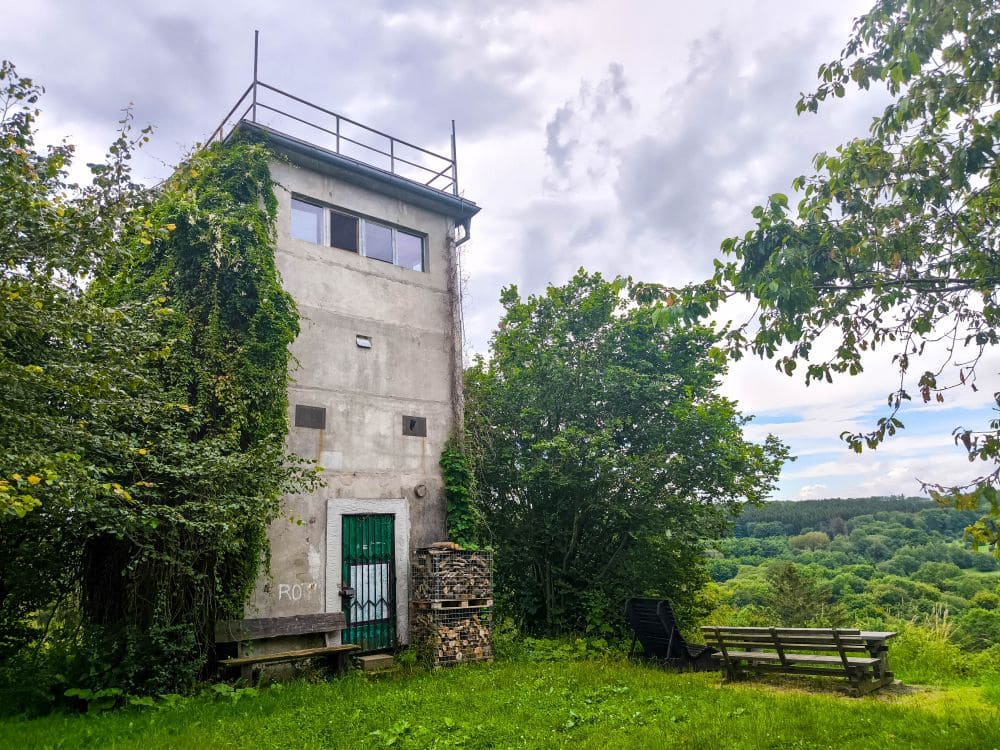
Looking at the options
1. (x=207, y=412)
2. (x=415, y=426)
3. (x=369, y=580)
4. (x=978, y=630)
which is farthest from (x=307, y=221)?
(x=978, y=630)

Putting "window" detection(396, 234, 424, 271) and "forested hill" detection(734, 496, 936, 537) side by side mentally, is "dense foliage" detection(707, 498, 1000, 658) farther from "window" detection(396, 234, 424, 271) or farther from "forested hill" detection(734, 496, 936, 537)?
"window" detection(396, 234, 424, 271)

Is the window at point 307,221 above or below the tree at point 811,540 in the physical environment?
above

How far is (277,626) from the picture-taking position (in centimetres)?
941

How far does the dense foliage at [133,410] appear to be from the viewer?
6004 millimetres

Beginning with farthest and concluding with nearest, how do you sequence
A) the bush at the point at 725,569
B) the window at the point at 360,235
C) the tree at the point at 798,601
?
the bush at the point at 725,569 → the tree at the point at 798,601 → the window at the point at 360,235

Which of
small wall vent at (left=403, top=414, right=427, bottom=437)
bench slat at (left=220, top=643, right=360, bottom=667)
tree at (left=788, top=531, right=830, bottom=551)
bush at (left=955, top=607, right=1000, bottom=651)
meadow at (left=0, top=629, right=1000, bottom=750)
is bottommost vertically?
bush at (left=955, top=607, right=1000, bottom=651)

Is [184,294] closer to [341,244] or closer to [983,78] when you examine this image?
[341,244]

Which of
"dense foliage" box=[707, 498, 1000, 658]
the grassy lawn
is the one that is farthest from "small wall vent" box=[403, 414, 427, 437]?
"dense foliage" box=[707, 498, 1000, 658]

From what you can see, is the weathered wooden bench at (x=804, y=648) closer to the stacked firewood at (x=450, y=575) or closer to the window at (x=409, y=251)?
the stacked firewood at (x=450, y=575)

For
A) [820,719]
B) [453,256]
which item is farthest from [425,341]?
[820,719]

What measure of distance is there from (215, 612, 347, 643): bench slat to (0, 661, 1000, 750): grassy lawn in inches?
32.6

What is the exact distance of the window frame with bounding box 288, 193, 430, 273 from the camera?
1205 cm

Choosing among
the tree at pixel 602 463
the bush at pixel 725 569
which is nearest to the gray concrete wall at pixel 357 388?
the tree at pixel 602 463

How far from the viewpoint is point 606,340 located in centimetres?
1564
